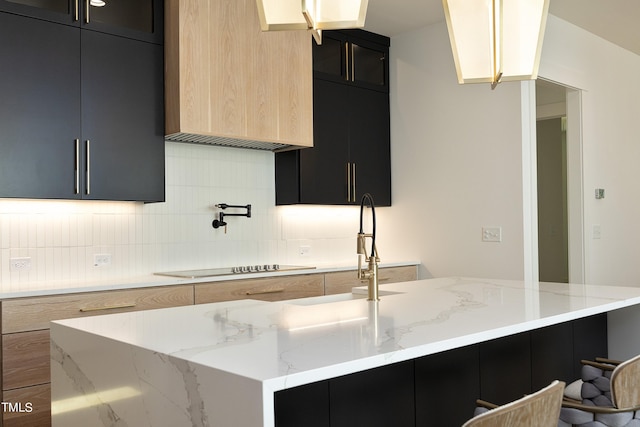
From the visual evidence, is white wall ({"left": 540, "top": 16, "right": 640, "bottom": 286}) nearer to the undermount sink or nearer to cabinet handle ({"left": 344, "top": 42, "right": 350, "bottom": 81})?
cabinet handle ({"left": 344, "top": 42, "right": 350, "bottom": 81})

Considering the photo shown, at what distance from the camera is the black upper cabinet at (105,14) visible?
10.9 ft

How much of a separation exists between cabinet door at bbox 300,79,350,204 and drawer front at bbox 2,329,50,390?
216 cm

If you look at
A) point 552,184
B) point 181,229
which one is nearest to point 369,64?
point 181,229

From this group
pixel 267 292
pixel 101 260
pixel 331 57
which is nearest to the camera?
pixel 101 260

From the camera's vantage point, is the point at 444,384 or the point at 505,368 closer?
the point at 444,384

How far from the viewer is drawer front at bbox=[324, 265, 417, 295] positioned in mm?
4374

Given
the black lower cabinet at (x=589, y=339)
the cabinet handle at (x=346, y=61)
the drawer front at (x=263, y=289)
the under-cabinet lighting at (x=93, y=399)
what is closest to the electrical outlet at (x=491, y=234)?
the drawer front at (x=263, y=289)

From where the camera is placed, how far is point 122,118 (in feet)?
11.9

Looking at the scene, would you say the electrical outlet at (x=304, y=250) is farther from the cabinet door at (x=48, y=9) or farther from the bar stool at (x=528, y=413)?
the bar stool at (x=528, y=413)

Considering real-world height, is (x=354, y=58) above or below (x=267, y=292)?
above

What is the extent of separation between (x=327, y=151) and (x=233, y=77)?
1.14 m

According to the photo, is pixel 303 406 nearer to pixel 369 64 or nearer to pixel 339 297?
pixel 339 297

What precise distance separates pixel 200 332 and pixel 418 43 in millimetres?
3977

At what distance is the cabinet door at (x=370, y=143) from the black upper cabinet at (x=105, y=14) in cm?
176
